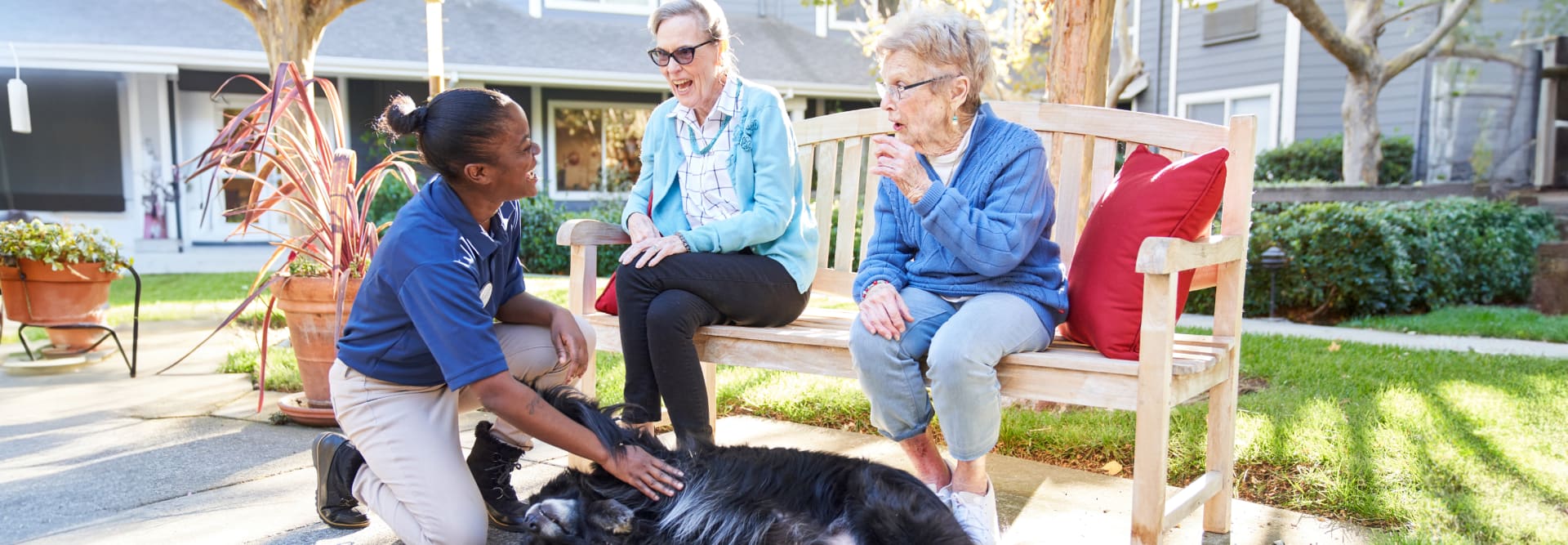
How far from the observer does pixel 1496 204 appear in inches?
324

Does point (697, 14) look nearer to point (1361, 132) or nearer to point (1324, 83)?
point (1361, 132)

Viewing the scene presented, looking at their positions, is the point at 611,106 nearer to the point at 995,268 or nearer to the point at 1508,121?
the point at 1508,121

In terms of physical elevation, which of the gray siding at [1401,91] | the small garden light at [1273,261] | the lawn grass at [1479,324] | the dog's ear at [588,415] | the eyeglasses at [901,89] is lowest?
the lawn grass at [1479,324]

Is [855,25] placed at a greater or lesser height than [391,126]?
greater

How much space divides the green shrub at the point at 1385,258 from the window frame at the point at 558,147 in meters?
8.81

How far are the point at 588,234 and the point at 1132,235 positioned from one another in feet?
5.42

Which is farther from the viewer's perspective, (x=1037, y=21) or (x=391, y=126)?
(x=1037, y=21)

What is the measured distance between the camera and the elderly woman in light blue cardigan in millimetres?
2715

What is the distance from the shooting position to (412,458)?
7.76 feet

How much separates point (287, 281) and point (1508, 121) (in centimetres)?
1129

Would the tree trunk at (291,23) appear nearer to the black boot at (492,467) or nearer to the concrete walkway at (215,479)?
the concrete walkway at (215,479)

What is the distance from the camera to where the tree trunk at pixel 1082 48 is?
3807mm

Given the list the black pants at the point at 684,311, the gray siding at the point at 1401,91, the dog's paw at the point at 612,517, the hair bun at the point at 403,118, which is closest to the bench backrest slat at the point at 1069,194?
the black pants at the point at 684,311

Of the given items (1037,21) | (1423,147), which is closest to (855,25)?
(1037,21)
